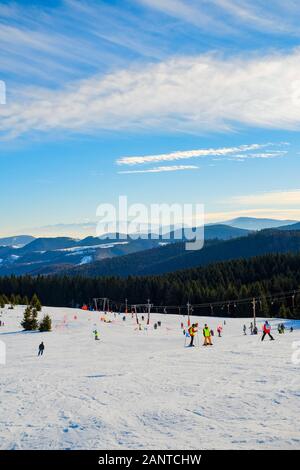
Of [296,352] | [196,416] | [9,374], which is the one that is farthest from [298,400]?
[9,374]

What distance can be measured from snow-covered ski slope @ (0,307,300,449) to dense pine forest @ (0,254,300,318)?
3529 inches

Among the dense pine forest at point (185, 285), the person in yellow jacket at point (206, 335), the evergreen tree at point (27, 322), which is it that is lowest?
the evergreen tree at point (27, 322)

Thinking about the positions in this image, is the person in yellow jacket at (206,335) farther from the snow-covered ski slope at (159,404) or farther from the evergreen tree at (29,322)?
the evergreen tree at (29,322)

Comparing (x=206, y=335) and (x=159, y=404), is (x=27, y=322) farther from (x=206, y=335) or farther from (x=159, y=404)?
(x=159, y=404)

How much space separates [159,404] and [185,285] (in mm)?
112085

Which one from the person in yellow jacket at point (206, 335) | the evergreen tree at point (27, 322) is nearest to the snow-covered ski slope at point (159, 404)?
the person in yellow jacket at point (206, 335)

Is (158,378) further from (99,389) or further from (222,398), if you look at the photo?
(222,398)

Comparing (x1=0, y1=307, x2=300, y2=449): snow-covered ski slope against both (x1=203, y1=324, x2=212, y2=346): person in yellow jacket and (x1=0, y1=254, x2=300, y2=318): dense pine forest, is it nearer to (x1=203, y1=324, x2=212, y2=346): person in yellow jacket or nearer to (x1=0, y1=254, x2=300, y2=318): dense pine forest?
(x1=203, y1=324, x2=212, y2=346): person in yellow jacket

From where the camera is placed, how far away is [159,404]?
43.3ft

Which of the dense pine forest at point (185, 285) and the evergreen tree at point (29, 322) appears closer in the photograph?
the evergreen tree at point (29, 322)

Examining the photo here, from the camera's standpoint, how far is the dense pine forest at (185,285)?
111856 millimetres

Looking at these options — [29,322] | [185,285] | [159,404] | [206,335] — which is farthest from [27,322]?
[185,285]

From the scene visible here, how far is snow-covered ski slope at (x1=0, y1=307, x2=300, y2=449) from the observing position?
10.3 meters

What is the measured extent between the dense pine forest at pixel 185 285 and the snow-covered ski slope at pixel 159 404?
89643mm
